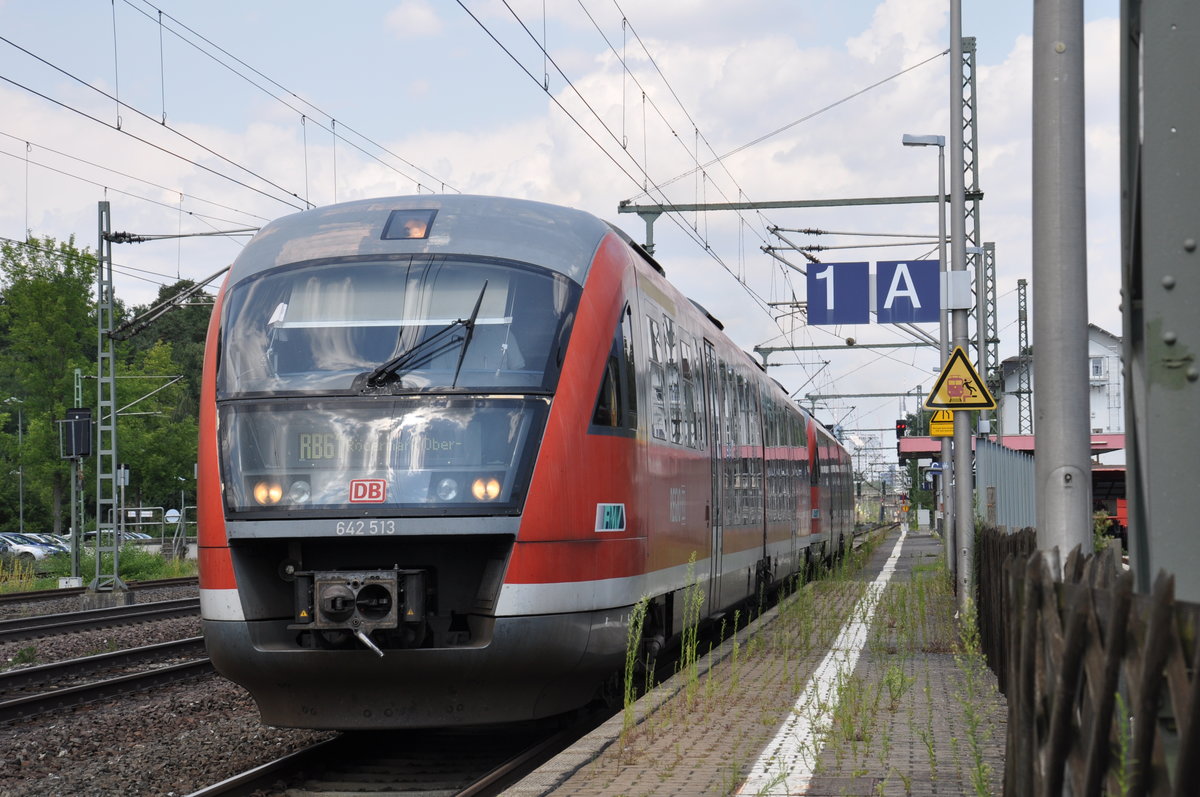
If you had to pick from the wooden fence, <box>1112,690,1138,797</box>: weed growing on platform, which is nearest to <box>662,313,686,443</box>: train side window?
the wooden fence

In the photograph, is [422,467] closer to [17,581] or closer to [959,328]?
[959,328]

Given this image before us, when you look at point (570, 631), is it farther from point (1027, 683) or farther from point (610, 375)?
point (1027, 683)

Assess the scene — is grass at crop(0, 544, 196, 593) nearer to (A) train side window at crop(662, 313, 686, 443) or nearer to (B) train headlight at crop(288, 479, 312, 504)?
(A) train side window at crop(662, 313, 686, 443)

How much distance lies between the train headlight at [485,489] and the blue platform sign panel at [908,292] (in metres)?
15.3

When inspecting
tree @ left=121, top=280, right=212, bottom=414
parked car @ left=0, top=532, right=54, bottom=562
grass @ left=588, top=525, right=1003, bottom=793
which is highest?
tree @ left=121, top=280, right=212, bottom=414

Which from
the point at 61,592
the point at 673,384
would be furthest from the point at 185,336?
the point at 673,384

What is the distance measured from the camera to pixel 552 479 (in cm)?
830

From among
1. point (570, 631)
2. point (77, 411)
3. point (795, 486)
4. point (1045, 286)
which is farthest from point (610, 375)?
point (77, 411)

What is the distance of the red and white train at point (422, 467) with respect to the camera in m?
8.14

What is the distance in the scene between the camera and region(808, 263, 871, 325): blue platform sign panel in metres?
23.2

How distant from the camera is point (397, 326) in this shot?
→ 873 cm

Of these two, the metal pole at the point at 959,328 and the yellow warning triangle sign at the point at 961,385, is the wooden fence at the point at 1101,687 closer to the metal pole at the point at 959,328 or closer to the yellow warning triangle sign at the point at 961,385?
the yellow warning triangle sign at the point at 961,385

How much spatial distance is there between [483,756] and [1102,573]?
573 centimetres

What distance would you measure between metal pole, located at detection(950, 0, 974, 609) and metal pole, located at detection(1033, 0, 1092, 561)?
1074cm
